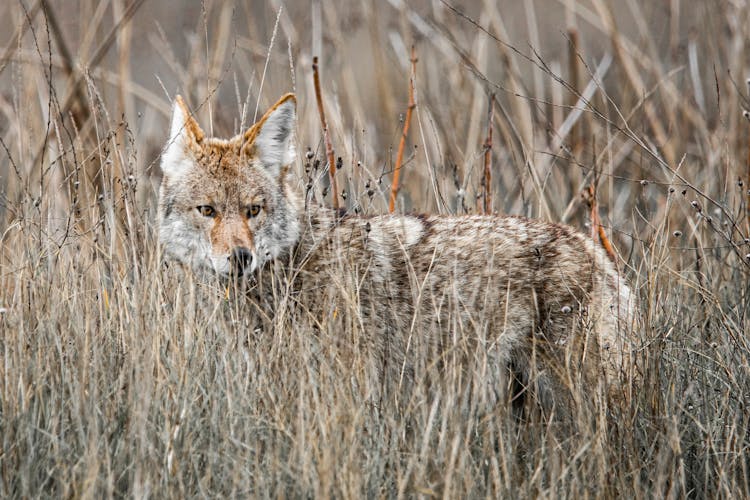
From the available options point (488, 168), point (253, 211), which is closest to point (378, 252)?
point (253, 211)

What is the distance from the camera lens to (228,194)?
15.7 feet

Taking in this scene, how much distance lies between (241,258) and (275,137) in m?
0.79

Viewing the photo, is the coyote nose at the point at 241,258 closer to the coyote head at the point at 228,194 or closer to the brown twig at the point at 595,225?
the coyote head at the point at 228,194

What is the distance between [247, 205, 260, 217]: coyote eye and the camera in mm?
4816

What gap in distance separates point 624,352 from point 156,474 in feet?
6.43

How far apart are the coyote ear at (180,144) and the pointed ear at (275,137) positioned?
278 mm

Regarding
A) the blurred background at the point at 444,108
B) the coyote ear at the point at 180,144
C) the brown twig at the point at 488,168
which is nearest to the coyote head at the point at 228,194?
the coyote ear at the point at 180,144

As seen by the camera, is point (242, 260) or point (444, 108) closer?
point (242, 260)

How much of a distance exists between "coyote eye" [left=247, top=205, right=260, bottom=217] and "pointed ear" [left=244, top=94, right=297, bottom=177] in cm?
27

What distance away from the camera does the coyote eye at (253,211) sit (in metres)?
4.82

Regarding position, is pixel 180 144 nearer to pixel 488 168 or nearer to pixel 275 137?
pixel 275 137

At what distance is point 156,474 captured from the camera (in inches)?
118

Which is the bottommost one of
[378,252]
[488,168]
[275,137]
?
[378,252]

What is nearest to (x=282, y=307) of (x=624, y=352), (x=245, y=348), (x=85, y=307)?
(x=245, y=348)
